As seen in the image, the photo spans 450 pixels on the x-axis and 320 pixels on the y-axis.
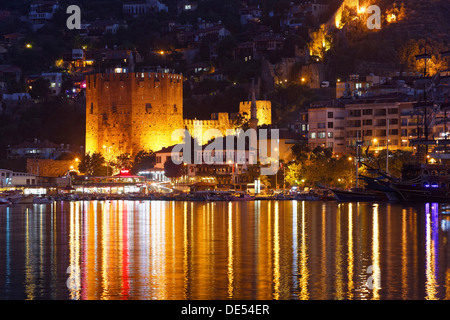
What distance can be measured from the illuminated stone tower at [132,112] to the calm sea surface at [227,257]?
31798mm

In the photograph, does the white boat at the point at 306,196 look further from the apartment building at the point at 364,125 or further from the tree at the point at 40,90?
the tree at the point at 40,90

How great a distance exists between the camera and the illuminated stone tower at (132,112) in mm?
81188

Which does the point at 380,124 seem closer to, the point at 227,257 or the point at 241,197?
the point at 241,197

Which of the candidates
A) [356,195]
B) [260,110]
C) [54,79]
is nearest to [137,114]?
[260,110]

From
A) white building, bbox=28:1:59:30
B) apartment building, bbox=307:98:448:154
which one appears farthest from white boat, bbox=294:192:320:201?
white building, bbox=28:1:59:30

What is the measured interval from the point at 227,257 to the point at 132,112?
52200mm

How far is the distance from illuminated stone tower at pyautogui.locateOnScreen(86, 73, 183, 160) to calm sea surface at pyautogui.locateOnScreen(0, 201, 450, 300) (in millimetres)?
31798

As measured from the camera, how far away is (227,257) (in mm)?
30328

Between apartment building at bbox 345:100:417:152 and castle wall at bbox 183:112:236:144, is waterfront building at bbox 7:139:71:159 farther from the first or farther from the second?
apartment building at bbox 345:100:417:152

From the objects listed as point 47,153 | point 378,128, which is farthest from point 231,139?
point 47,153

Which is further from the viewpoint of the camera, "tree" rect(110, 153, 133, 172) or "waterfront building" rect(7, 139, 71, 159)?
"waterfront building" rect(7, 139, 71, 159)

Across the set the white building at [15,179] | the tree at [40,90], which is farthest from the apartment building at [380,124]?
the tree at [40,90]

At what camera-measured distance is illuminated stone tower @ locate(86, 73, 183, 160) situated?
81.2 m

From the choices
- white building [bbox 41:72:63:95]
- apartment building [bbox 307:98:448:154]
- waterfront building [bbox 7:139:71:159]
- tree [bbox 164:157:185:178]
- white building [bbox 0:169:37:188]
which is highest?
white building [bbox 41:72:63:95]
